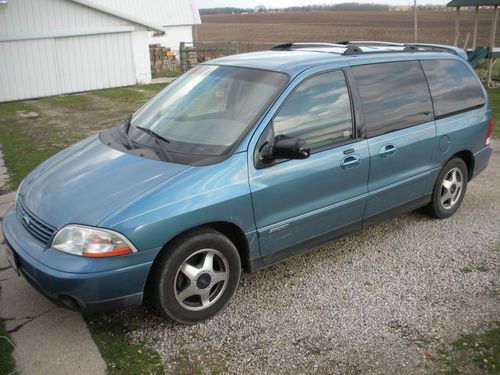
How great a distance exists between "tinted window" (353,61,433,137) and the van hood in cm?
178

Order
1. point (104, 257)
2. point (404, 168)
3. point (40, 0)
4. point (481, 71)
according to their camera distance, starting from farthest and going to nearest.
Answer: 1. point (481, 71)
2. point (40, 0)
3. point (404, 168)
4. point (104, 257)

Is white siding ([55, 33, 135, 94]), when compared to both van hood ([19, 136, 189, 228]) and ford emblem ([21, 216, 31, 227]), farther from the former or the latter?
ford emblem ([21, 216, 31, 227])

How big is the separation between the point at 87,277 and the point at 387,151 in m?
2.68

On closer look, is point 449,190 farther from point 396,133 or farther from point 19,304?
point 19,304

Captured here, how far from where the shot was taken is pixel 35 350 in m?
3.29

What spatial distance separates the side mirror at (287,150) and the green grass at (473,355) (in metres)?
1.60

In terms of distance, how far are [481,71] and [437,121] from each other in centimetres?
1577

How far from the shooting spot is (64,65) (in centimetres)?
1642

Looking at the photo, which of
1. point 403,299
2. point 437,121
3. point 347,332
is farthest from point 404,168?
point 347,332

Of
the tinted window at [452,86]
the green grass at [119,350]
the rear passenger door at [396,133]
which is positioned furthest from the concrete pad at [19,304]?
the tinted window at [452,86]

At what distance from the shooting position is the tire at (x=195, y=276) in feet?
10.8

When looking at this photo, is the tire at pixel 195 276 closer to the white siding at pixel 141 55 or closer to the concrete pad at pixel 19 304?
the concrete pad at pixel 19 304

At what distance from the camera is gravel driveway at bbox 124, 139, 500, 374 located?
127 inches

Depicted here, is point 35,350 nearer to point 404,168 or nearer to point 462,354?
point 462,354
